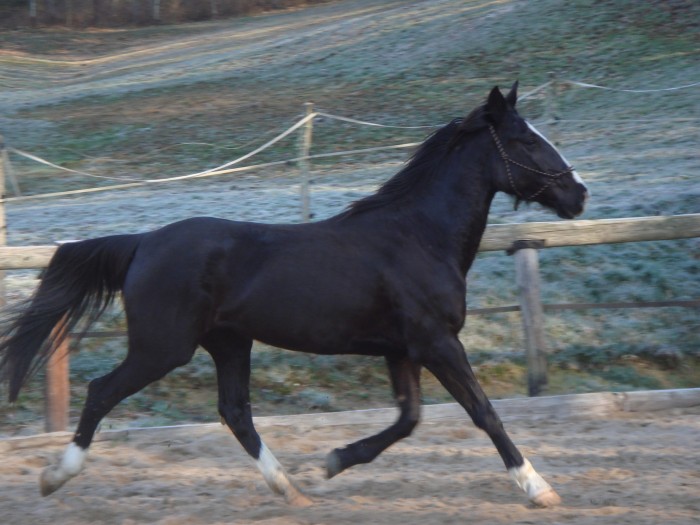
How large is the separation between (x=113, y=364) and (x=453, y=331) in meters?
3.14

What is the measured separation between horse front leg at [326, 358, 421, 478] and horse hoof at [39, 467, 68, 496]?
3.78ft

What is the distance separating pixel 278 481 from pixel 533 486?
1.10 m

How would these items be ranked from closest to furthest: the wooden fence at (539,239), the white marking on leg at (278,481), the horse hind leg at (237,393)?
the white marking on leg at (278,481)
the horse hind leg at (237,393)
the wooden fence at (539,239)

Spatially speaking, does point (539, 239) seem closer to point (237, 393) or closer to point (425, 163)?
point (425, 163)

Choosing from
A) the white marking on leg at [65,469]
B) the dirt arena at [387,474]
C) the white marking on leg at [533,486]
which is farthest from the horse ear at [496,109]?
the white marking on leg at [65,469]

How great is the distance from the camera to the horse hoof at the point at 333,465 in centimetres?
442

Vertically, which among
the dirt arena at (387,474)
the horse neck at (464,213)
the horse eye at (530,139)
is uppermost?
the horse eye at (530,139)

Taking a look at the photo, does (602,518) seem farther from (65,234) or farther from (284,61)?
(284,61)

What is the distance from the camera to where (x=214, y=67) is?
2105cm

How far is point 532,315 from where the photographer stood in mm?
6117

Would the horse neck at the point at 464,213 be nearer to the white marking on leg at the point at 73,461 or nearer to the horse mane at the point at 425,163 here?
the horse mane at the point at 425,163

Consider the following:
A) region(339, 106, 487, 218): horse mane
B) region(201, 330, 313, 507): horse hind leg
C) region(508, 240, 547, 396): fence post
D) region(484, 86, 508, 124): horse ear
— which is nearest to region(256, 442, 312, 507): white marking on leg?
region(201, 330, 313, 507): horse hind leg

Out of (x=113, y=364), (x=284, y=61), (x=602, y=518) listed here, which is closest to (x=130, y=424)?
(x=113, y=364)

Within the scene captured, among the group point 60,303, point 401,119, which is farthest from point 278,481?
point 401,119
